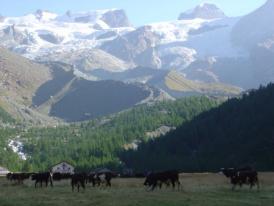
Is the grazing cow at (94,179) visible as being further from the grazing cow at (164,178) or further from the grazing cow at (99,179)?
the grazing cow at (164,178)

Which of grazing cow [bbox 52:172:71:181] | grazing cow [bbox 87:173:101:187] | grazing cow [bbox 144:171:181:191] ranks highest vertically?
grazing cow [bbox 52:172:71:181]

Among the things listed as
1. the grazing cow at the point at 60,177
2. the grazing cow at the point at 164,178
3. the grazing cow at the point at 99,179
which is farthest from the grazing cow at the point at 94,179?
the grazing cow at the point at 164,178

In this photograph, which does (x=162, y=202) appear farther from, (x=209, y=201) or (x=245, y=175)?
(x=245, y=175)

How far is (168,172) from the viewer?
68.9 meters

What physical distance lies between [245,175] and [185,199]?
1954 centimetres

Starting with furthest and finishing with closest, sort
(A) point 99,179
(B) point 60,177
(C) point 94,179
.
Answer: (B) point 60,177, (A) point 99,179, (C) point 94,179

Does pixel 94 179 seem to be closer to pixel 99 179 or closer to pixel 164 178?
pixel 99 179

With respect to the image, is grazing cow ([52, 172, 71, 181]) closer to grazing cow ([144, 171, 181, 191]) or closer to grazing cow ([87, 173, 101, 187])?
grazing cow ([87, 173, 101, 187])

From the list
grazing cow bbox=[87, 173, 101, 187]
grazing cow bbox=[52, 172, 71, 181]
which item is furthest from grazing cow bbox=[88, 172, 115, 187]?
grazing cow bbox=[52, 172, 71, 181]

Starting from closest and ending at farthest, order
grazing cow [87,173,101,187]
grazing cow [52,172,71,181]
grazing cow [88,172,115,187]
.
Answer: grazing cow [88,172,115,187], grazing cow [87,173,101,187], grazing cow [52,172,71,181]

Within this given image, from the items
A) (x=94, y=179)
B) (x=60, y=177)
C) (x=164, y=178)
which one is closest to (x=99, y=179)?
(x=94, y=179)

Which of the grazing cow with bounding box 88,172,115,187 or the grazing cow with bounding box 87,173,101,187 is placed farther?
the grazing cow with bounding box 87,173,101,187

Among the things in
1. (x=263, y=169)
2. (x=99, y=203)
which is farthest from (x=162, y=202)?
(x=263, y=169)

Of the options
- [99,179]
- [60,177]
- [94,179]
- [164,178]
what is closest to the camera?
[164,178]
